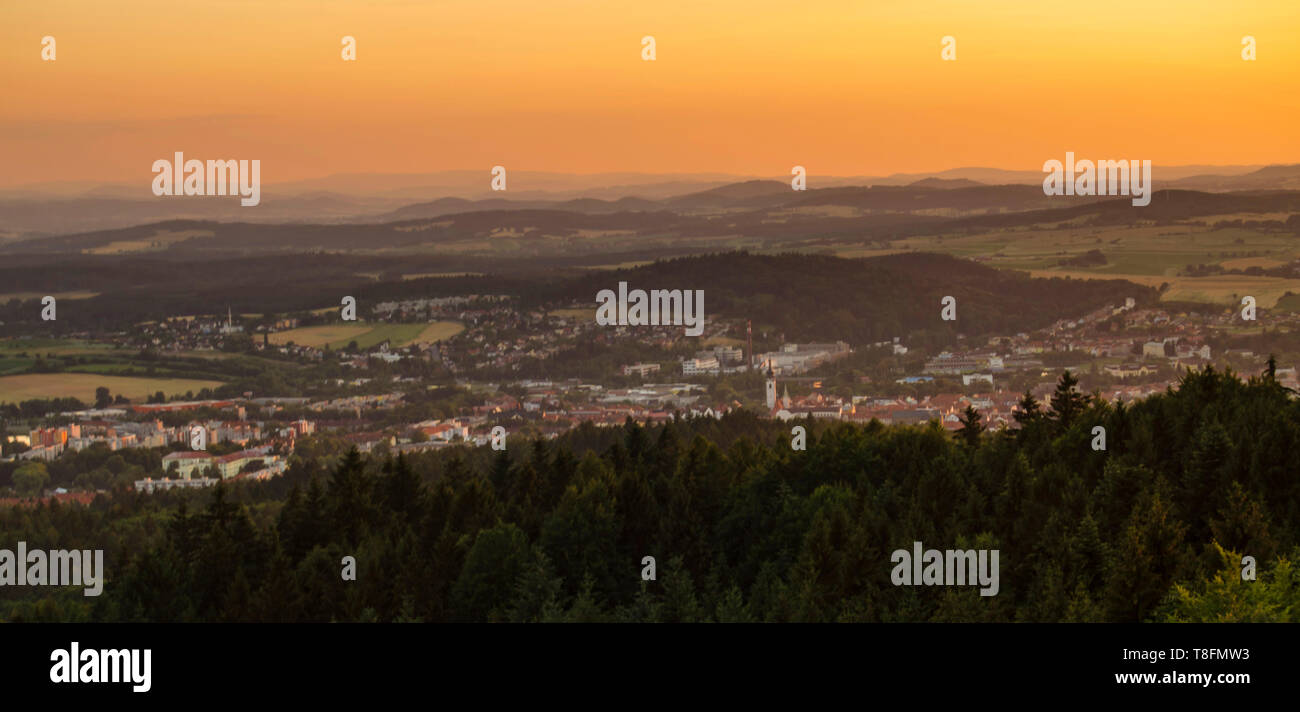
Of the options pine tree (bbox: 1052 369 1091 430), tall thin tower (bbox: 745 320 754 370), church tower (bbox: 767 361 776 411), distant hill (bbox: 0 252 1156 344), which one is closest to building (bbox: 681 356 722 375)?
tall thin tower (bbox: 745 320 754 370)

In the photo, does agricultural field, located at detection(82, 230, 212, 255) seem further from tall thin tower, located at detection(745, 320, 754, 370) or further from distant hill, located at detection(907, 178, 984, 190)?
distant hill, located at detection(907, 178, 984, 190)

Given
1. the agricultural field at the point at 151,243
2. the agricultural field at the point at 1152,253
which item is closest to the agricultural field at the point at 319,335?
the agricultural field at the point at 1152,253

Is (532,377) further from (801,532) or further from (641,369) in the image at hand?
(801,532)

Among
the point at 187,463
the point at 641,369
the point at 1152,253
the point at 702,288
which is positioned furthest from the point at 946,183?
the point at 187,463

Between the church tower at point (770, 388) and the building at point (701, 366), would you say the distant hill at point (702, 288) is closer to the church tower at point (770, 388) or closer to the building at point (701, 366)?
the building at point (701, 366)

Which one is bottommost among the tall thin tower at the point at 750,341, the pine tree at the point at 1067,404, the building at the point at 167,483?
the building at the point at 167,483
